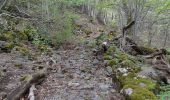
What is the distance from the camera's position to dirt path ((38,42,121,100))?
6.40m

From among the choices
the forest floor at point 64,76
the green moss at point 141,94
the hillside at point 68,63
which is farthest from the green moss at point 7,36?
the green moss at point 141,94

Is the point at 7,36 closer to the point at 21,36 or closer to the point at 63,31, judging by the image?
the point at 21,36

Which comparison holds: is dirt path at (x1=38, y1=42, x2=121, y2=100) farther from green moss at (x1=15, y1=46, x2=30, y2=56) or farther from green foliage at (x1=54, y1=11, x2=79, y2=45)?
green foliage at (x1=54, y1=11, x2=79, y2=45)

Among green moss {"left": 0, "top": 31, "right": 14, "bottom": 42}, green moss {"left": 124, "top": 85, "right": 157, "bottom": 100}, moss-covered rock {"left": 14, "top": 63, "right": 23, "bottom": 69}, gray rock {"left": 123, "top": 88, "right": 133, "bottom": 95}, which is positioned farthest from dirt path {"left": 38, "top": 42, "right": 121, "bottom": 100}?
green moss {"left": 0, "top": 31, "right": 14, "bottom": 42}

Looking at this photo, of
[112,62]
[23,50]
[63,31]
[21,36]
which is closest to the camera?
[112,62]

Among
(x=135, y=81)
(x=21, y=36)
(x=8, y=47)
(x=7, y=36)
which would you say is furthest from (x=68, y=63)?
(x=135, y=81)

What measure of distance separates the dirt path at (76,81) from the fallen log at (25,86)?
214 mm

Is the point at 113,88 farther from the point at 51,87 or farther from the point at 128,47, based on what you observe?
the point at 128,47

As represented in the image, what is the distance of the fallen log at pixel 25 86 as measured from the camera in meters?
5.70

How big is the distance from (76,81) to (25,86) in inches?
73.2

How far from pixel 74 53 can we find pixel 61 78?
13.4ft

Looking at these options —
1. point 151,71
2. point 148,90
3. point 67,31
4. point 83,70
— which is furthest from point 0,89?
point 67,31

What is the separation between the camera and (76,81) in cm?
754

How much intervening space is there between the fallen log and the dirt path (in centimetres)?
21
